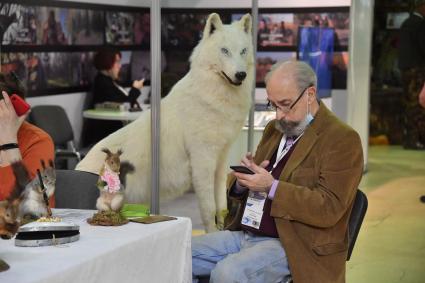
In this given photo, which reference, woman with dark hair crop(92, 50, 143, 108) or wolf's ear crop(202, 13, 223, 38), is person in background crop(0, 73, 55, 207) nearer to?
woman with dark hair crop(92, 50, 143, 108)

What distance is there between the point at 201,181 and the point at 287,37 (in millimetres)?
1339

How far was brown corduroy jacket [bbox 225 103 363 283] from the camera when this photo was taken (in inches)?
112

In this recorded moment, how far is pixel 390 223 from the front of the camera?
6293 mm

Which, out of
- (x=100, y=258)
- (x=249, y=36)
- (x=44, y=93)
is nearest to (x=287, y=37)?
(x=249, y=36)

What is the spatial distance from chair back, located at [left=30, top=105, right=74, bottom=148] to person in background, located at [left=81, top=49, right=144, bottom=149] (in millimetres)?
89

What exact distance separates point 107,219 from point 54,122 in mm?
1220

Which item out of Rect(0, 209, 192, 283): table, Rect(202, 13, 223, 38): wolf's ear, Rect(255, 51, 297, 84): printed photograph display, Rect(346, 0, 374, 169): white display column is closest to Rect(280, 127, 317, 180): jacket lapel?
Rect(0, 209, 192, 283): table

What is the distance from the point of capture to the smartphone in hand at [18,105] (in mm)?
3014

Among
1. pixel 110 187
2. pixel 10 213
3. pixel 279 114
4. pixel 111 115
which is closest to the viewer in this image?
pixel 10 213

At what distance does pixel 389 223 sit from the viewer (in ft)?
20.6

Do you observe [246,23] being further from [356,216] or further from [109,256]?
[109,256]

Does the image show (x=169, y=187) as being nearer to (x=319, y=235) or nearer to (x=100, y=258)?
(x=319, y=235)

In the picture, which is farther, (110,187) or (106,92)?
(106,92)

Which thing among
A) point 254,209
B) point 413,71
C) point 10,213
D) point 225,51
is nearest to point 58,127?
point 225,51
